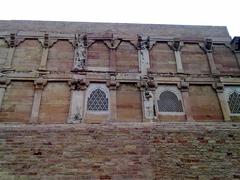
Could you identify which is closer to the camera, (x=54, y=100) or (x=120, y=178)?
(x=120, y=178)

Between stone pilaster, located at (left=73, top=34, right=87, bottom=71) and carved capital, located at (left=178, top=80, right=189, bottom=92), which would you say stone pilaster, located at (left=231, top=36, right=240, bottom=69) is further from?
stone pilaster, located at (left=73, top=34, right=87, bottom=71)

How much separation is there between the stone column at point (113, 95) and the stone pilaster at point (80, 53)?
1111 mm

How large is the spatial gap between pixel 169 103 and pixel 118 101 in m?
1.72

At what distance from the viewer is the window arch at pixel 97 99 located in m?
10.6

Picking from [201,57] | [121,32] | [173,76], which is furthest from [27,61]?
[201,57]

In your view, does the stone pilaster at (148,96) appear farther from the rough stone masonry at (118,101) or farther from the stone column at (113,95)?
Answer: the stone column at (113,95)

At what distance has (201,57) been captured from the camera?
1222cm

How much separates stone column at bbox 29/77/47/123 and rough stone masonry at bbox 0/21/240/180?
0.11ft

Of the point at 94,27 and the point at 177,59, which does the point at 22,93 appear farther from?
the point at 177,59

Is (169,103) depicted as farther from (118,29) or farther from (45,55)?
→ (45,55)

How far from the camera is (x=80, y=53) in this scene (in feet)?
38.5

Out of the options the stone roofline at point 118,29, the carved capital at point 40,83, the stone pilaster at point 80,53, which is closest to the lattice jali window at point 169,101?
the stone roofline at point 118,29

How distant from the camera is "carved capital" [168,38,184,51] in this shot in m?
12.2

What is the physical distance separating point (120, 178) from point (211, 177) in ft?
6.41
